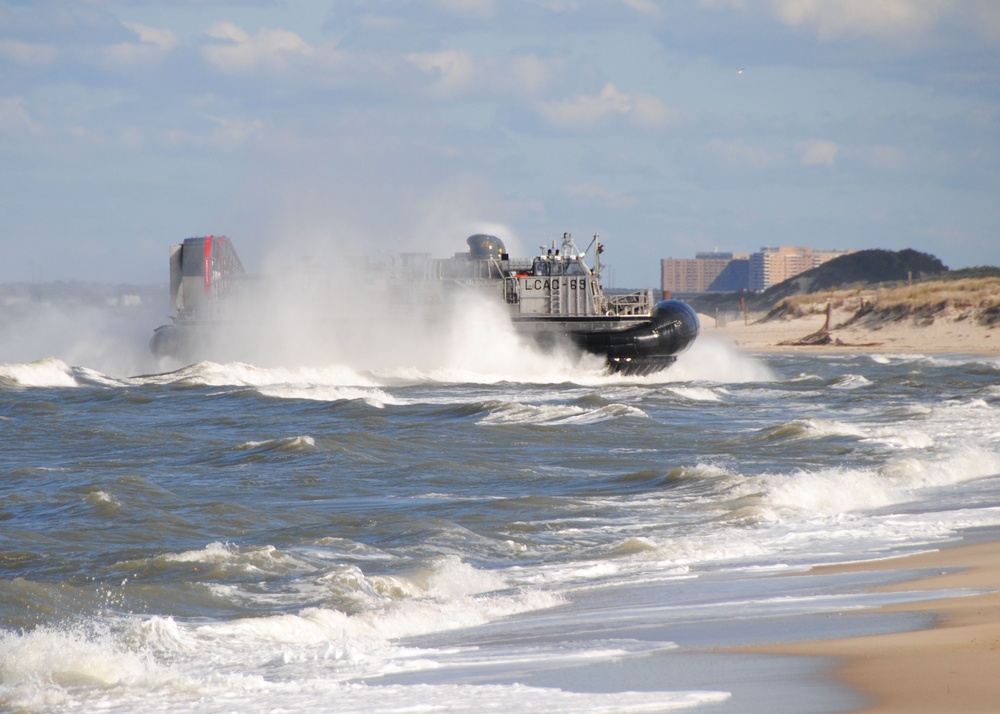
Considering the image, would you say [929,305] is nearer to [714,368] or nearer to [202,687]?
[714,368]

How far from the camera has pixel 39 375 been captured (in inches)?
898

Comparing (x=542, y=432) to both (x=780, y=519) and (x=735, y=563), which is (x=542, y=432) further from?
(x=735, y=563)

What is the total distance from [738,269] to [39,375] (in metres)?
137

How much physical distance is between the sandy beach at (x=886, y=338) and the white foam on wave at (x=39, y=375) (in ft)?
76.7

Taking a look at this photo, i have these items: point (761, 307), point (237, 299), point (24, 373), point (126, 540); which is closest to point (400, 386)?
point (237, 299)

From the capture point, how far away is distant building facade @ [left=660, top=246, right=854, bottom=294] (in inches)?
5782

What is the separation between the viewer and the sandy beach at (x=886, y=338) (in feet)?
119

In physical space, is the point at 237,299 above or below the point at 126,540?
above

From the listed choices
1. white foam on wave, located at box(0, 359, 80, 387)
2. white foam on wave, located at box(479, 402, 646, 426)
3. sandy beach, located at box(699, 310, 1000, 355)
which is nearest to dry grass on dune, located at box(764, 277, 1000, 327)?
sandy beach, located at box(699, 310, 1000, 355)

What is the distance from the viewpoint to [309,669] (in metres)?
4.59

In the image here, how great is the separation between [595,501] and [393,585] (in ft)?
10.8

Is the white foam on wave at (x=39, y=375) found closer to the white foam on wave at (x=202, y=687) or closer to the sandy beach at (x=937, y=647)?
the white foam on wave at (x=202, y=687)

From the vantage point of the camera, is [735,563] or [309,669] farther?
[735,563]

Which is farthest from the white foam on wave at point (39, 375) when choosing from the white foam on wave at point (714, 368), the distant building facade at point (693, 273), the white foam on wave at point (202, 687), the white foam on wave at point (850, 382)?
the distant building facade at point (693, 273)
